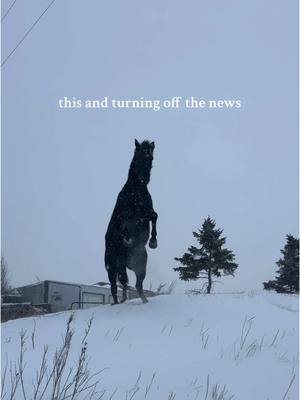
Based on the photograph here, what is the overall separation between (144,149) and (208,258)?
23.4 metres

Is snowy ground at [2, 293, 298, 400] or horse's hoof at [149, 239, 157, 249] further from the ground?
horse's hoof at [149, 239, 157, 249]

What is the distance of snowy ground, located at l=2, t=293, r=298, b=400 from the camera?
511 centimetres

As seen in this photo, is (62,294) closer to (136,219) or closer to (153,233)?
(153,233)

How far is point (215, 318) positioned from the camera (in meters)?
8.68

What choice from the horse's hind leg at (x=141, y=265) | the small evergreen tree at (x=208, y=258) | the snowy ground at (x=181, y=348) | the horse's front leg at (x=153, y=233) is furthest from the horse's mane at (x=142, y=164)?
the small evergreen tree at (x=208, y=258)

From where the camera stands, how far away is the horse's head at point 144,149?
10.1 meters

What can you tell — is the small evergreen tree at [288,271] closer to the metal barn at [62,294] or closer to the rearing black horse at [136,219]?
the metal barn at [62,294]

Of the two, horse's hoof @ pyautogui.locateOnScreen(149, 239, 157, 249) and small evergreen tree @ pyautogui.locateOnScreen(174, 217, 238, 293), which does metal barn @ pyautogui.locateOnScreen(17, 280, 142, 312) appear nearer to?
small evergreen tree @ pyautogui.locateOnScreen(174, 217, 238, 293)

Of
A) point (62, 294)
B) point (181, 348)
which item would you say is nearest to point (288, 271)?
point (62, 294)

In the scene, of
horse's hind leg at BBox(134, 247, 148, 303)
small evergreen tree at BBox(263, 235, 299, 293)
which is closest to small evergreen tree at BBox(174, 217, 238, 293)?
small evergreen tree at BBox(263, 235, 299, 293)

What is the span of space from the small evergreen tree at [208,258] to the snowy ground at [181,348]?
72.1ft

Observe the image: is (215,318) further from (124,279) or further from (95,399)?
(95,399)

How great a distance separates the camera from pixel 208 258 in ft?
108

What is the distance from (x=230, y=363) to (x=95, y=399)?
194cm
